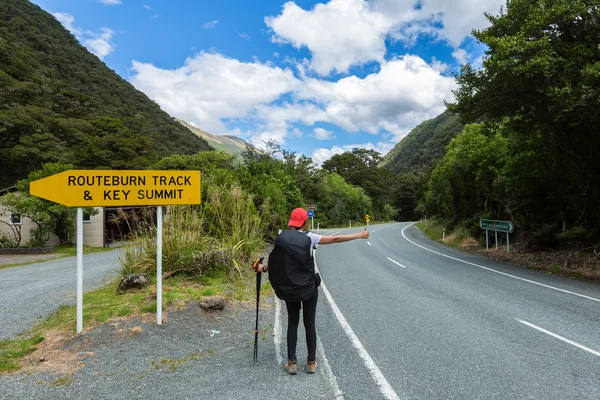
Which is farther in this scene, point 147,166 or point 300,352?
point 147,166

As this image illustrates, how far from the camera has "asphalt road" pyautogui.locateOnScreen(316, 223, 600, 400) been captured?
11.6 ft

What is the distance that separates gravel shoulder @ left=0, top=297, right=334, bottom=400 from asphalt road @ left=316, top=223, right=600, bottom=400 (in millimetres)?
749

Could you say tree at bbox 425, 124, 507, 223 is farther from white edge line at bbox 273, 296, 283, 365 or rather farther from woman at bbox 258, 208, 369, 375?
woman at bbox 258, 208, 369, 375

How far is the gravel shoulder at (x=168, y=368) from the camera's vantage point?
10.9 ft

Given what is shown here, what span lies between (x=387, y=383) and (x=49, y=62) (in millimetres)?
73549

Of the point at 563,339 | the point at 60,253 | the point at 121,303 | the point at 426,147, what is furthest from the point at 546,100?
the point at 426,147

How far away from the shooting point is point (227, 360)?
4152 mm

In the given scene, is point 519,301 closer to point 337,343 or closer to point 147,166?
point 337,343

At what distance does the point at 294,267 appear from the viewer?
3.72m

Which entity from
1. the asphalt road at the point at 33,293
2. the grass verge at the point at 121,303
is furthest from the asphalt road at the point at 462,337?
the asphalt road at the point at 33,293

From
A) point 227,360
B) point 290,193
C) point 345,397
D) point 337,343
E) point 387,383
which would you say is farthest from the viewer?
point 290,193

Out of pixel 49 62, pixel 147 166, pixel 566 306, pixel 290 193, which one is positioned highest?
pixel 49 62

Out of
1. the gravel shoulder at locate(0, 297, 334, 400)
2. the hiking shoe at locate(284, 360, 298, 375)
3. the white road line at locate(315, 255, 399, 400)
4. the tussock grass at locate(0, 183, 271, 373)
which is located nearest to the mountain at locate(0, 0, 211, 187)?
the tussock grass at locate(0, 183, 271, 373)

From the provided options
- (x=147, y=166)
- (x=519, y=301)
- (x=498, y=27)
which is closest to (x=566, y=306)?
(x=519, y=301)
